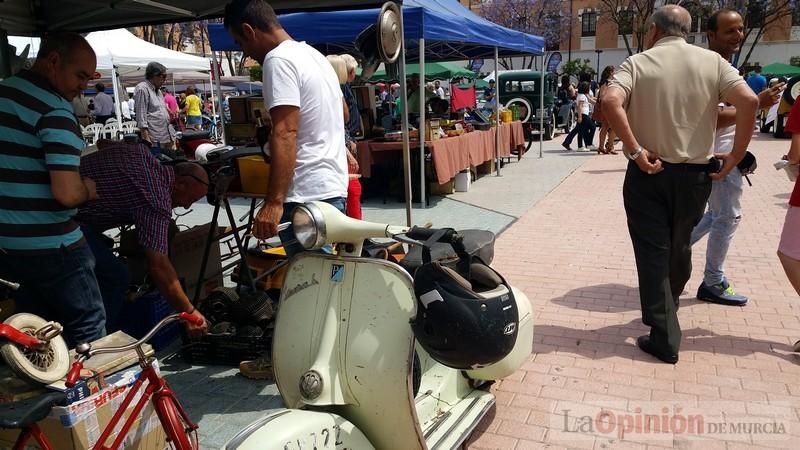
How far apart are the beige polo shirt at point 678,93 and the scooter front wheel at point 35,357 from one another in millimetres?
3070

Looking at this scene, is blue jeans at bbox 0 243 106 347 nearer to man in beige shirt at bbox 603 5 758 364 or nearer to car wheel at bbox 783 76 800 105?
man in beige shirt at bbox 603 5 758 364

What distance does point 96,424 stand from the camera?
2314 millimetres

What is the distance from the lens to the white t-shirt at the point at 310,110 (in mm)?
2762

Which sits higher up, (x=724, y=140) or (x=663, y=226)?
(x=724, y=140)

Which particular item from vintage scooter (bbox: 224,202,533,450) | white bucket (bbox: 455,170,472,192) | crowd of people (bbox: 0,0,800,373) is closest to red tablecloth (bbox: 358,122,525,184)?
white bucket (bbox: 455,170,472,192)

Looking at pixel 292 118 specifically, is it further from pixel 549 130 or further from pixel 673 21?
pixel 549 130

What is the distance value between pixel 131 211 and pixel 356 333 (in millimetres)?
1679

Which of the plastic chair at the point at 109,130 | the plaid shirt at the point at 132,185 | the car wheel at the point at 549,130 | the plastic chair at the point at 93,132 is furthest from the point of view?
the car wheel at the point at 549,130


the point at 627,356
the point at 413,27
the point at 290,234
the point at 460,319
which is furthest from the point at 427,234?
the point at 413,27

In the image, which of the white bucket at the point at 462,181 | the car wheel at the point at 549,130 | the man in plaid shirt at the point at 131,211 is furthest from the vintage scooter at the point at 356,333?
the car wheel at the point at 549,130

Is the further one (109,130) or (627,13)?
(627,13)

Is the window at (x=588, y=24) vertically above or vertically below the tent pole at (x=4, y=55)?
above

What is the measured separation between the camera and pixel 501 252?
6336mm

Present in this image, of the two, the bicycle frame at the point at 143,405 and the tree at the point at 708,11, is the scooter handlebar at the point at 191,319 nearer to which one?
the bicycle frame at the point at 143,405
